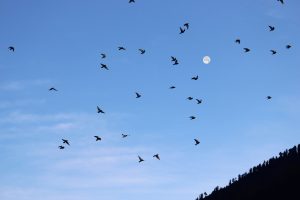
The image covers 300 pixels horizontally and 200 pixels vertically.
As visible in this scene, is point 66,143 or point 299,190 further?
point 299,190

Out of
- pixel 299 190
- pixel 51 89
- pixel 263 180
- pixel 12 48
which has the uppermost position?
pixel 12 48

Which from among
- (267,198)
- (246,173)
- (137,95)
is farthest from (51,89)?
(246,173)

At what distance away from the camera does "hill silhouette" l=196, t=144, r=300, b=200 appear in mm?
38906

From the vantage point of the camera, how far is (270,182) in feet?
140

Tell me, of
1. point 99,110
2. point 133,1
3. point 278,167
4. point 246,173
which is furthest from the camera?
point 246,173

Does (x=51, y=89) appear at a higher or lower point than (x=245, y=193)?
higher

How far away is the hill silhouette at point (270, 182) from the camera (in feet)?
128

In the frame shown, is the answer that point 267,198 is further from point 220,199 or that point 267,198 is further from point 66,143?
point 66,143

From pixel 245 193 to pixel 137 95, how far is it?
62.0 ft

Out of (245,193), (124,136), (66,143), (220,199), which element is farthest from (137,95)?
(220,199)

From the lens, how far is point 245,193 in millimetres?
47469

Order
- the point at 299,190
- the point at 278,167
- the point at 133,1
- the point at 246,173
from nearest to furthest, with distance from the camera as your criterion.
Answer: the point at 133,1 → the point at 299,190 → the point at 278,167 → the point at 246,173

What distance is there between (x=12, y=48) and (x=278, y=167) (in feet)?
90.9

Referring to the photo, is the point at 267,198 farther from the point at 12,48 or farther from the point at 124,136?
the point at 12,48
